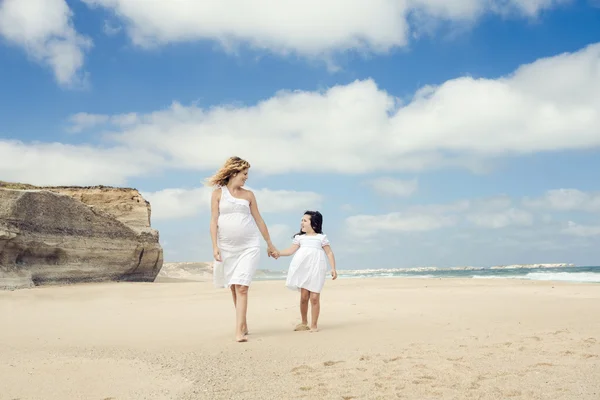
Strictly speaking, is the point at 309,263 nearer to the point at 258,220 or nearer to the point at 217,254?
the point at 258,220

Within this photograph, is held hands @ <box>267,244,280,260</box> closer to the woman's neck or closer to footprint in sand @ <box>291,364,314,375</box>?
the woman's neck

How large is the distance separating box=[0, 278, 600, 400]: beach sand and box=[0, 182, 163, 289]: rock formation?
3353mm

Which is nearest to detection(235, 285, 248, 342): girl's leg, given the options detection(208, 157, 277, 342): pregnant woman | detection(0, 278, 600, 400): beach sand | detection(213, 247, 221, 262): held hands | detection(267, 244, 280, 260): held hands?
detection(208, 157, 277, 342): pregnant woman

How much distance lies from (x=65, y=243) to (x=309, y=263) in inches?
378

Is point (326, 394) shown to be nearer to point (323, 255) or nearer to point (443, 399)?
point (443, 399)

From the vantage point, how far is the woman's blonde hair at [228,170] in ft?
22.3

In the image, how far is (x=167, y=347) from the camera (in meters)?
6.07

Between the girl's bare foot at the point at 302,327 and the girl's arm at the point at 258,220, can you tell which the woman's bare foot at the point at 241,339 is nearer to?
the girl's bare foot at the point at 302,327

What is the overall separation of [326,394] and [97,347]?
3.34 m

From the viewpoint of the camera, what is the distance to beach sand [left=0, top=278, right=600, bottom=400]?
13.4 feet

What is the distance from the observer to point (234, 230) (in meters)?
6.71

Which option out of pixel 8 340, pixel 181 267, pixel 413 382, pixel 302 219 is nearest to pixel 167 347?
pixel 8 340

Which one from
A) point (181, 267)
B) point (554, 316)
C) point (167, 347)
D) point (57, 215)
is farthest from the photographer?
point (181, 267)

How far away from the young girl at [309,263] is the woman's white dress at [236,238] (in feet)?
2.09
